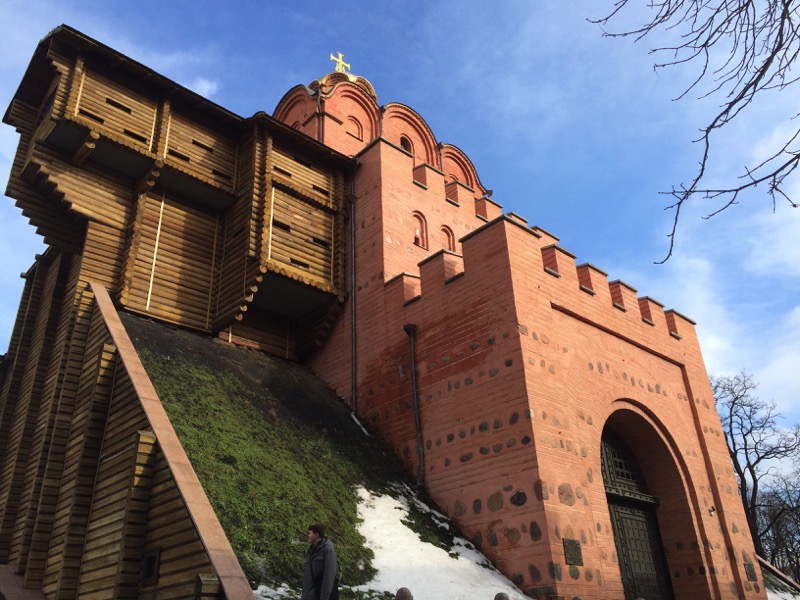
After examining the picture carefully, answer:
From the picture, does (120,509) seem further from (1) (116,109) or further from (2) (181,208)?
(1) (116,109)

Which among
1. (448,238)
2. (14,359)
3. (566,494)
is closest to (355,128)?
(448,238)

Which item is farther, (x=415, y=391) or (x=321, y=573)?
(x=415, y=391)

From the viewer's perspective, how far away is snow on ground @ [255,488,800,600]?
7777mm

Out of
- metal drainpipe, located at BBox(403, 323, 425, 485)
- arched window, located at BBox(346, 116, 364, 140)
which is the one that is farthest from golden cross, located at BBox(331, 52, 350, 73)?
metal drainpipe, located at BBox(403, 323, 425, 485)

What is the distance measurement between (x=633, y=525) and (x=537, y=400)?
398cm

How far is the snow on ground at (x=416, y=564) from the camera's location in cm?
778

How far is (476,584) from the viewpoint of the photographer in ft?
27.7

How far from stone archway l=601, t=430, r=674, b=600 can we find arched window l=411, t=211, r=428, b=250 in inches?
230

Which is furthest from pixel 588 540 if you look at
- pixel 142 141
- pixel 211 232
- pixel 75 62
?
pixel 75 62

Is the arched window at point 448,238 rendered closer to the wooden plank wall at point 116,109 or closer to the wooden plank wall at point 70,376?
the wooden plank wall at point 116,109

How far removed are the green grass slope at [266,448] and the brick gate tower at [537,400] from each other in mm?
1072

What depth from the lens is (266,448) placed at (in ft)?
30.7

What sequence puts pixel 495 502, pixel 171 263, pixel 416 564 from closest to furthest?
pixel 416 564 < pixel 495 502 < pixel 171 263

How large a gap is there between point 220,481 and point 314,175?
29.2 feet
